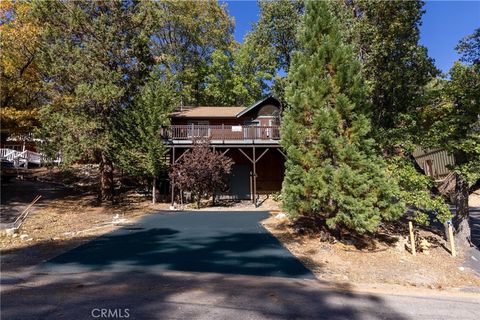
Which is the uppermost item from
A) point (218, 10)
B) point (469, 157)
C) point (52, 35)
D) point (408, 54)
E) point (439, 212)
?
point (218, 10)

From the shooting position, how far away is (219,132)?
19.8m

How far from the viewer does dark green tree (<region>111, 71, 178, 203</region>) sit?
17656 mm

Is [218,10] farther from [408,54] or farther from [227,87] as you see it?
[408,54]

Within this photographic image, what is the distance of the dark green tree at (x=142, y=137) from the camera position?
17.7 meters

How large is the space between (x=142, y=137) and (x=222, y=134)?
4460 mm

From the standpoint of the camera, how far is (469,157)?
999 cm

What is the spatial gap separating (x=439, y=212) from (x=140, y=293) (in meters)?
8.51

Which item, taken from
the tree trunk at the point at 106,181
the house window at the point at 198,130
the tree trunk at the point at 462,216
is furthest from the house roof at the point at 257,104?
the tree trunk at the point at 462,216

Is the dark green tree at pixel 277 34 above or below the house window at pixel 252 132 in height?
above

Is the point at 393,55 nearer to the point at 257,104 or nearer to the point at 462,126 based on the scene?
the point at 462,126

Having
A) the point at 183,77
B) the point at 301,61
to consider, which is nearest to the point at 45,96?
the point at 183,77

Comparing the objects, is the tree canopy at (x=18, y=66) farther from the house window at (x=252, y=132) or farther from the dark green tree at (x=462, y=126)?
the dark green tree at (x=462, y=126)

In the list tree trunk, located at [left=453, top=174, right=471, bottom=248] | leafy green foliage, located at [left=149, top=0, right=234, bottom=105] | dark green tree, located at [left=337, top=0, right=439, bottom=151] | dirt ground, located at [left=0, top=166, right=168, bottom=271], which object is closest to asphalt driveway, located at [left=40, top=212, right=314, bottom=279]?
dirt ground, located at [left=0, top=166, right=168, bottom=271]

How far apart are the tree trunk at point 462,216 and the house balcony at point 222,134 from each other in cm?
1035
